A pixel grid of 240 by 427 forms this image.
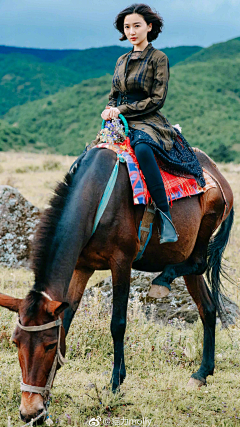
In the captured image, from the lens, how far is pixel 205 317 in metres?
4.75

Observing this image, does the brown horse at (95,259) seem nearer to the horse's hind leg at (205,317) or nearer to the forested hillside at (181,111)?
the horse's hind leg at (205,317)

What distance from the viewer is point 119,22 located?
4.18 metres

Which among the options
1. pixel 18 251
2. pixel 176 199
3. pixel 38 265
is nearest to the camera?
pixel 38 265

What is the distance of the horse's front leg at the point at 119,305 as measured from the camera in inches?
140

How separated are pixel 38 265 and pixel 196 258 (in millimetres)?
2259

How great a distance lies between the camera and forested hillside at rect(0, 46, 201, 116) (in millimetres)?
62406

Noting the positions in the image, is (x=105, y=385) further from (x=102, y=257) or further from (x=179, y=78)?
(x=179, y=78)

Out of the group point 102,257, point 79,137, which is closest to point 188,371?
point 102,257

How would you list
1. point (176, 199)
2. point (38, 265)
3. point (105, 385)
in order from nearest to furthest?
1. point (38, 265)
2. point (105, 385)
3. point (176, 199)

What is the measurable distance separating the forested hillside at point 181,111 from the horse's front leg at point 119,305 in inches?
1278

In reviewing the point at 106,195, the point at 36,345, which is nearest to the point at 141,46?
the point at 106,195

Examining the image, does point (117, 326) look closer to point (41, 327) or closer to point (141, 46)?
point (41, 327)

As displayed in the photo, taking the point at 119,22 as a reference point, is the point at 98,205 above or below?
below

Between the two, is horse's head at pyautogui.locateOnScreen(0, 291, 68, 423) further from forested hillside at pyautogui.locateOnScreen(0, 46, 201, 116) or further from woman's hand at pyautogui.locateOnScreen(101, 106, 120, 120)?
forested hillside at pyautogui.locateOnScreen(0, 46, 201, 116)
